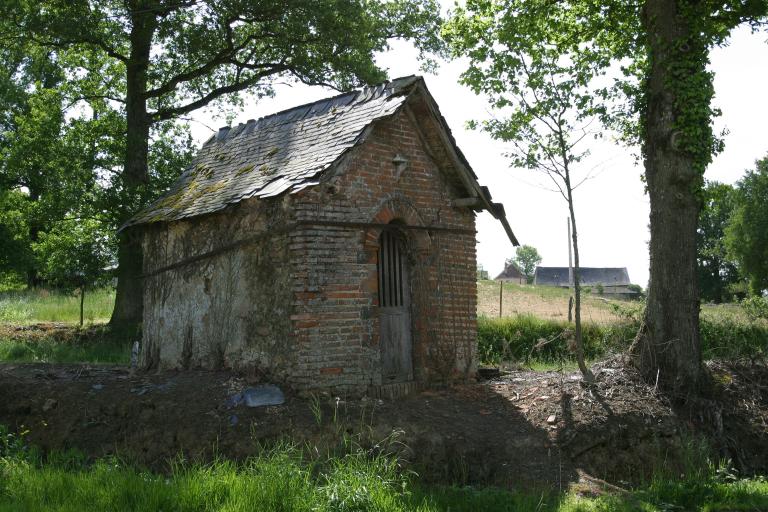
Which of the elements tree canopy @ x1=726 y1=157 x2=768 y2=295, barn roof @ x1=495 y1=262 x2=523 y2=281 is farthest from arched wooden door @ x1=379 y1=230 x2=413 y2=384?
barn roof @ x1=495 y1=262 x2=523 y2=281

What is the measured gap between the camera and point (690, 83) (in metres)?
11.4

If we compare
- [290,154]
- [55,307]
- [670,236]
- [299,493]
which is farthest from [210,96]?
[299,493]

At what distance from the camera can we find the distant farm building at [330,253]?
34.2 feet

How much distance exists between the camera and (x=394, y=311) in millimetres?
11734

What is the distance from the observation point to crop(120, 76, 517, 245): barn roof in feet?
35.9

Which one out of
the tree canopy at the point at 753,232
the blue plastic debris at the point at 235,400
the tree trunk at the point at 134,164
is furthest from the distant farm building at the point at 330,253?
the tree canopy at the point at 753,232

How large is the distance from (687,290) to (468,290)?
3.63 m

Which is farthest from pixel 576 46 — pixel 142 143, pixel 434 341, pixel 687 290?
pixel 142 143

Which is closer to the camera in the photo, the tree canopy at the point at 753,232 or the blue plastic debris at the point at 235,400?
the blue plastic debris at the point at 235,400

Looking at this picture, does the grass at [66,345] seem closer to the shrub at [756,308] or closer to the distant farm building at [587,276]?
the shrub at [756,308]

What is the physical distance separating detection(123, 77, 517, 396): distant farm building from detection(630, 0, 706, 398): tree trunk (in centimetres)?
278

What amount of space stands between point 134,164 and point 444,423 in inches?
523

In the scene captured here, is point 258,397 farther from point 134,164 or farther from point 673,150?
point 134,164

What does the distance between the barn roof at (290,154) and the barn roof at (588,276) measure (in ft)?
219
